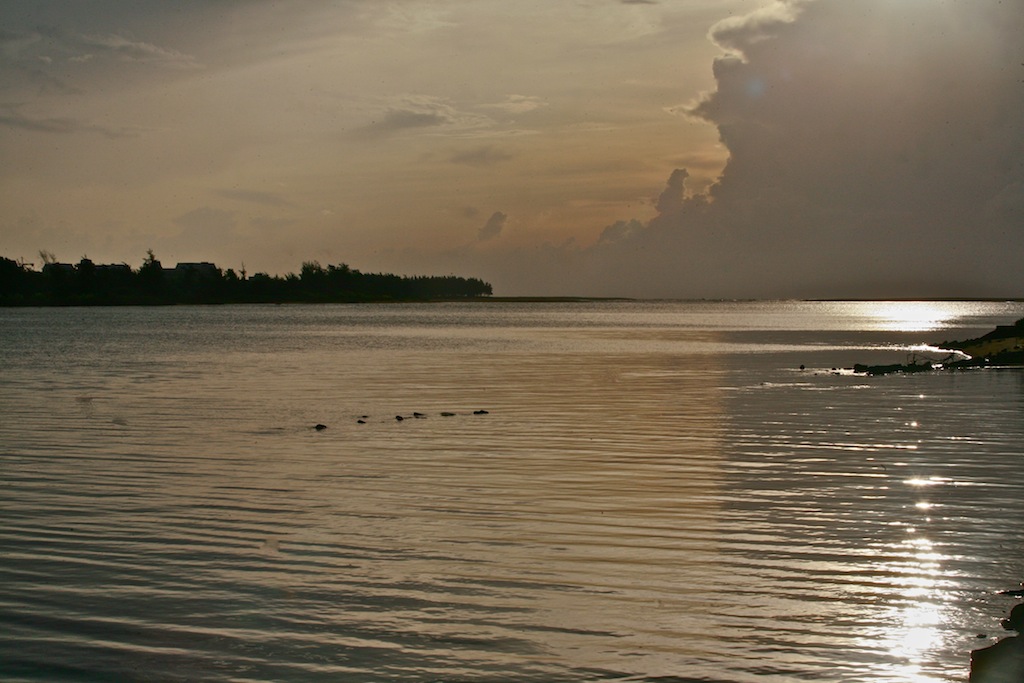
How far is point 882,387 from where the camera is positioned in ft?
Result: 128

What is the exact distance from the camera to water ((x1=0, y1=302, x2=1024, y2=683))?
948 cm

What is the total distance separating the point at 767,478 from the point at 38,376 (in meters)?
38.2

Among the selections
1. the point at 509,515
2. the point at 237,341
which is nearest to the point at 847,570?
the point at 509,515

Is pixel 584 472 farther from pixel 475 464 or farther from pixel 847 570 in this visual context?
pixel 847 570

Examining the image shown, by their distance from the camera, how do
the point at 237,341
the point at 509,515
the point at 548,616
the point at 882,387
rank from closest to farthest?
the point at 548,616 < the point at 509,515 < the point at 882,387 < the point at 237,341

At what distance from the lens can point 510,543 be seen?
13492 mm

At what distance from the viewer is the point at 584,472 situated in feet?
63.6

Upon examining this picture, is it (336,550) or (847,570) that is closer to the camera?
(847,570)

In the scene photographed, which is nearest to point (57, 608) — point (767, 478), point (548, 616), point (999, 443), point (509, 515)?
point (548, 616)

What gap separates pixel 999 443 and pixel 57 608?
20.0m

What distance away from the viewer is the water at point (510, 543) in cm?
948

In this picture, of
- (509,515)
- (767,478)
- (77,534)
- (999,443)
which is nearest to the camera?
(77,534)

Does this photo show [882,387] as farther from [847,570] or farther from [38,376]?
[38,376]

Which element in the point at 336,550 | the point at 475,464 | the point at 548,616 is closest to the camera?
the point at 548,616
